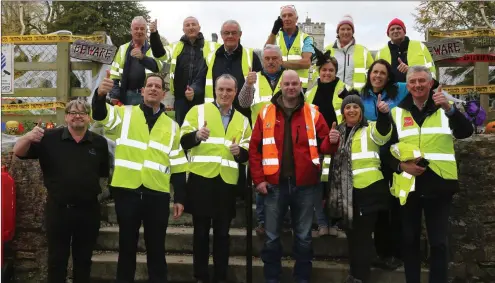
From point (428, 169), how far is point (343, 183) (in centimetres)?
74

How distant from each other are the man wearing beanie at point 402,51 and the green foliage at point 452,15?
43.9 feet

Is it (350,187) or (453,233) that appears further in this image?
(453,233)

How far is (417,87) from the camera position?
13.2ft

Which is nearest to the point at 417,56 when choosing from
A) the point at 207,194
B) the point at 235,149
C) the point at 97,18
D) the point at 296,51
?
the point at 296,51

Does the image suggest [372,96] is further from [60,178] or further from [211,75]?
[60,178]

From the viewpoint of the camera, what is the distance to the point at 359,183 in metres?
4.16

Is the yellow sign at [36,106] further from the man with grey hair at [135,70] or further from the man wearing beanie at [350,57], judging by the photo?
the man wearing beanie at [350,57]

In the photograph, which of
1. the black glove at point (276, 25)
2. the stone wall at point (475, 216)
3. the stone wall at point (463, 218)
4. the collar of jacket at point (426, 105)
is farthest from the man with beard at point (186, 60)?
the stone wall at point (475, 216)

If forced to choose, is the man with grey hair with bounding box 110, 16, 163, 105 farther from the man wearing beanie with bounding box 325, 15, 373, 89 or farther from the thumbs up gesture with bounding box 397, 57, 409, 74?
the thumbs up gesture with bounding box 397, 57, 409, 74

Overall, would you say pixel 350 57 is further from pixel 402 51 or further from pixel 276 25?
pixel 276 25

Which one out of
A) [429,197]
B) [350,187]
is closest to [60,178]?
[350,187]

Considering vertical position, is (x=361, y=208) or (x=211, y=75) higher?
(x=211, y=75)

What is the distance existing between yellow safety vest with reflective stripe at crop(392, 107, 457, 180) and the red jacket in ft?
2.30

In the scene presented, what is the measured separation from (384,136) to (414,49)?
68.6 inches
